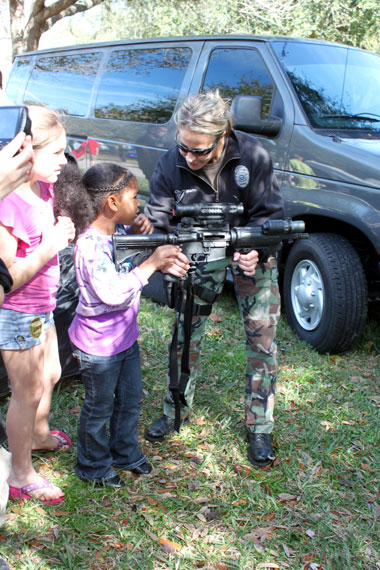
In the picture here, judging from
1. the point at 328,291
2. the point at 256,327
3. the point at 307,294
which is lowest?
the point at 307,294

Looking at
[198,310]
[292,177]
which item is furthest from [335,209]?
[198,310]

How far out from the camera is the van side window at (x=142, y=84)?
5.31m

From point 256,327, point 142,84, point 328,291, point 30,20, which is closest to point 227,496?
point 256,327

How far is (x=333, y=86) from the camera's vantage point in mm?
4605

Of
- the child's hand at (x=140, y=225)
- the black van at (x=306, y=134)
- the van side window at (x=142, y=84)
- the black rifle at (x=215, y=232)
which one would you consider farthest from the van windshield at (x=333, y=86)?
the child's hand at (x=140, y=225)

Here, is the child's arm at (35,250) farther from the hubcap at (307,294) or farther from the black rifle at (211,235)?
the hubcap at (307,294)

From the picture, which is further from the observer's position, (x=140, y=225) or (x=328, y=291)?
(x=328, y=291)

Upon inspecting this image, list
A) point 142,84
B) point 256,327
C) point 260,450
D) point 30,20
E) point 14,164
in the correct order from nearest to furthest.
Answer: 1. point 14,164
2. point 256,327
3. point 260,450
4. point 142,84
5. point 30,20

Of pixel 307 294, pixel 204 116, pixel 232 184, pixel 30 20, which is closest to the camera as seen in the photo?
pixel 204 116

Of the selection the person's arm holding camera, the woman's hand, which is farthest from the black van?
the person's arm holding camera

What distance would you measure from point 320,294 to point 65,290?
2017 millimetres

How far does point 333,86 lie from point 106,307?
3.11 metres

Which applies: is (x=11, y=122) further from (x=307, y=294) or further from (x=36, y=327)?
(x=307, y=294)

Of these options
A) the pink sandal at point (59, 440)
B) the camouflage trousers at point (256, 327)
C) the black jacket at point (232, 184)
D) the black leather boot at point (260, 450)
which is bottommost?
the pink sandal at point (59, 440)
